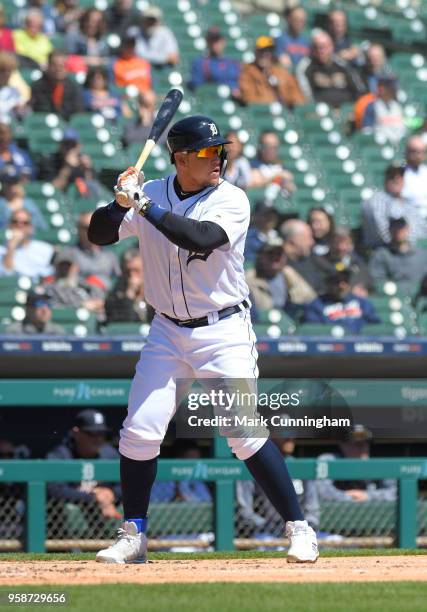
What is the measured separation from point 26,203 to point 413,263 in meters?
2.82

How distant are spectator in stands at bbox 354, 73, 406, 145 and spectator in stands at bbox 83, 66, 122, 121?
234cm

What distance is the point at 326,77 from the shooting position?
1228 centimetres

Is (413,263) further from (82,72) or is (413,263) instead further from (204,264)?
(204,264)

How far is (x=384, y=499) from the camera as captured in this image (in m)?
8.31

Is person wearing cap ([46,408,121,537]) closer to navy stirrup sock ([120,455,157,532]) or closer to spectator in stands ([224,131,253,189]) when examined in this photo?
spectator in stands ([224,131,253,189])

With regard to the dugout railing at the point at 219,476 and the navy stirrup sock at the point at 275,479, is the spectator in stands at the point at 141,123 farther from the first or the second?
the navy stirrup sock at the point at 275,479

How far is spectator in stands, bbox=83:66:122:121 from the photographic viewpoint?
10.9 m

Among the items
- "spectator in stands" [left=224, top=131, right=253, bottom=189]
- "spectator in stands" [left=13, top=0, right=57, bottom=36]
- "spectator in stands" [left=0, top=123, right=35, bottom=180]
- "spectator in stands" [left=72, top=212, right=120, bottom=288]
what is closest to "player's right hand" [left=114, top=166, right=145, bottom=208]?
"spectator in stands" [left=72, top=212, right=120, bottom=288]

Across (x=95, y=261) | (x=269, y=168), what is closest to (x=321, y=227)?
(x=269, y=168)

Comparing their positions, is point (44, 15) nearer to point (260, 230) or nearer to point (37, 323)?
point (260, 230)

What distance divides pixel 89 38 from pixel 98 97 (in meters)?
0.81

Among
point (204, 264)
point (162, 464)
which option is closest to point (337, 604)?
point (204, 264)

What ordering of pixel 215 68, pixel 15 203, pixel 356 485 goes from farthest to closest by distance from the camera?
1. pixel 215 68
2. pixel 15 203
3. pixel 356 485

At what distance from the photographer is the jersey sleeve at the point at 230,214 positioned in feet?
15.8
